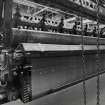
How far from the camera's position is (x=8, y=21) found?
1.16m

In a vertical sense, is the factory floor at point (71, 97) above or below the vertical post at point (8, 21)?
below

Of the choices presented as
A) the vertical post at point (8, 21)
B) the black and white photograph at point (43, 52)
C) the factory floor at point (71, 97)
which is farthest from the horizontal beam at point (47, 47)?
the factory floor at point (71, 97)

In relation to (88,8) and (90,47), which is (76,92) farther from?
(88,8)

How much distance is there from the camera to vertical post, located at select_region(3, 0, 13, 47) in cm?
109

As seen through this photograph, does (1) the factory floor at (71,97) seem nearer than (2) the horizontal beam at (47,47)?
No

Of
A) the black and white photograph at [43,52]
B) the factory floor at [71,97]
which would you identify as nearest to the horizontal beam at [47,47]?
the black and white photograph at [43,52]

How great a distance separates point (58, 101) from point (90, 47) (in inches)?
32.6

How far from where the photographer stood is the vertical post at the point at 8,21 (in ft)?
3.58

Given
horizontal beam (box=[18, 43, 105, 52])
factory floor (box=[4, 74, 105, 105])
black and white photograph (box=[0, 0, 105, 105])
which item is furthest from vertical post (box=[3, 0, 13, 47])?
factory floor (box=[4, 74, 105, 105])

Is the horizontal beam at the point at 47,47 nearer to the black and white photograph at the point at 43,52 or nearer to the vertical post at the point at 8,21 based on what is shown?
the black and white photograph at the point at 43,52

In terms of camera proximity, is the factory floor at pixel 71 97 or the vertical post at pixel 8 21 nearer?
the vertical post at pixel 8 21

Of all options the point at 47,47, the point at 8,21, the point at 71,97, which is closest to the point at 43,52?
the point at 47,47

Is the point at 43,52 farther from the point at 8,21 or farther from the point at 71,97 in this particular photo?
the point at 71,97

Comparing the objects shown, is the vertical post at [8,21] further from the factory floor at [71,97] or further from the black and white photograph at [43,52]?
the factory floor at [71,97]
